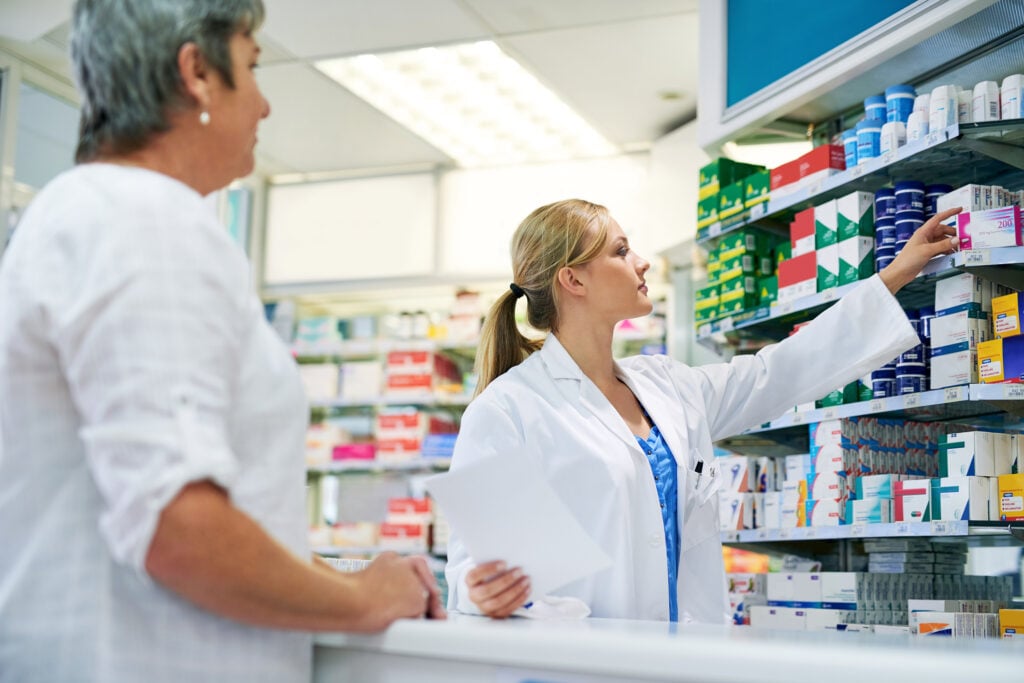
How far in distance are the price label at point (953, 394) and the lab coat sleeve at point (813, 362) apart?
0.43 m

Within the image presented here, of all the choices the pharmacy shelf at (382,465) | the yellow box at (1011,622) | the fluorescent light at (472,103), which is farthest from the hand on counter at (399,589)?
→ the pharmacy shelf at (382,465)

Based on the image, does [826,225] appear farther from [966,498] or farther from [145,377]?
[145,377]

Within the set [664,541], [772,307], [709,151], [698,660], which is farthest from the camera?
[709,151]

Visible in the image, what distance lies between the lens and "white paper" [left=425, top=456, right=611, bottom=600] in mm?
1485

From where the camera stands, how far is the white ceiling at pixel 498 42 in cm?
565

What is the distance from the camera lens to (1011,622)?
2932 mm

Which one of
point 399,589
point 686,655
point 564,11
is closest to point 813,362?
point 399,589

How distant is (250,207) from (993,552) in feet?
18.3

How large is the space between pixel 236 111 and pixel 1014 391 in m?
2.29

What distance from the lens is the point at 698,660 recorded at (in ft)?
3.37

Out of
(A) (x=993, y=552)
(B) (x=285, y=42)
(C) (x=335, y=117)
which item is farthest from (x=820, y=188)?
(C) (x=335, y=117)

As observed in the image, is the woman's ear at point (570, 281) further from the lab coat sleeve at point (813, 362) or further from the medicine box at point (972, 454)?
the medicine box at point (972, 454)

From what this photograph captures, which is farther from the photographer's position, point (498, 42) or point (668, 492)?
point (498, 42)

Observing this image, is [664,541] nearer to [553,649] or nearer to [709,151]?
[553,649]
